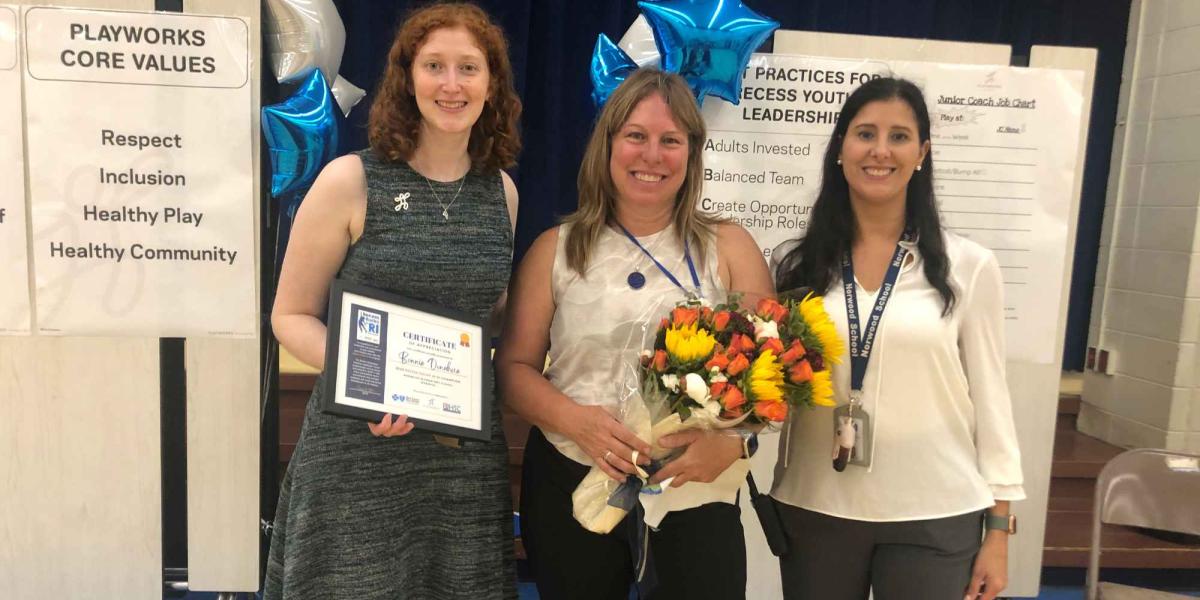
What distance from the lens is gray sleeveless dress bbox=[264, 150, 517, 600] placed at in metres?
1.55

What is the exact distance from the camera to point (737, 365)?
1.31 meters

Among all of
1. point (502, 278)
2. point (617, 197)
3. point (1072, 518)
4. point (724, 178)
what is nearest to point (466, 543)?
point (502, 278)

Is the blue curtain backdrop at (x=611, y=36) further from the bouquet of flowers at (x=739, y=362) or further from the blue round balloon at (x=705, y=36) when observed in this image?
the bouquet of flowers at (x=739, y=362)

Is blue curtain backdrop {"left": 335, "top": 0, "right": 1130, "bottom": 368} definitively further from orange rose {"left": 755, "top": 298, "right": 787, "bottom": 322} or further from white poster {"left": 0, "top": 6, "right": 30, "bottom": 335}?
orange rose {"left": 755, "top": 298, "right": 787, "bottom": 322}

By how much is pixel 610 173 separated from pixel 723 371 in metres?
0.53

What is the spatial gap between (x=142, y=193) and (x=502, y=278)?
3.95 ft

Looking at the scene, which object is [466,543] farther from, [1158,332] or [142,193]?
[1158,332]

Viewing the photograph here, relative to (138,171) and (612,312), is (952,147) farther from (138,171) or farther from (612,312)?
(138,171)

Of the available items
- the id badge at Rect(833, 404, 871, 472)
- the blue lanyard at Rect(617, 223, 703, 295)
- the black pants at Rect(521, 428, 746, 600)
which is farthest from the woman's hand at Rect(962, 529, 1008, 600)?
the blue lanyard at Rect(617, 223, 703, 295)

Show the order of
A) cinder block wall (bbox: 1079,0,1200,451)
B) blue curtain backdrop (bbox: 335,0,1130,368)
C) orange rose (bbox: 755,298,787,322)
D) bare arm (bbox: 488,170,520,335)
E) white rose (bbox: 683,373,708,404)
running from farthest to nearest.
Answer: cinder block wall (bbox: 1079,0,1200,451)
blue curtain backdrop (bbox: 335,0,1130,368)
bare arm (bbox: 488,170,520,335)
orange rose (bbox: 755,298,787,322)
white rose (bbox: 683,373,708,404)

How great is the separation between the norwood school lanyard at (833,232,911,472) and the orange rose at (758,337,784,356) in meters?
0.27

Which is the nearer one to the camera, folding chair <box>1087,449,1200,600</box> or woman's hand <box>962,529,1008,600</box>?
woman's hand <box>962,529,1008,600</box>

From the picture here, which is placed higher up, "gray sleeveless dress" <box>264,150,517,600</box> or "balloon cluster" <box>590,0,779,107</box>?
"balloon cluster" <box>590,0,779,107</box>

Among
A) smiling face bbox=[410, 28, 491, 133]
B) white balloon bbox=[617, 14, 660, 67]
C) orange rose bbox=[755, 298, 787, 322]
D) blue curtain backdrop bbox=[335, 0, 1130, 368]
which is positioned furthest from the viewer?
blue curtain backdrop bbox=[335, 0, 1130, 368]
